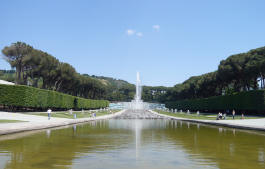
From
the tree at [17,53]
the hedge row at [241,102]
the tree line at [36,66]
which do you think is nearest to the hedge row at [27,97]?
the tree line at [36,66]

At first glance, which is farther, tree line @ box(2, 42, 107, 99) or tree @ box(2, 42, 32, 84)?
tree line @ box(2, 42, 107, 99)

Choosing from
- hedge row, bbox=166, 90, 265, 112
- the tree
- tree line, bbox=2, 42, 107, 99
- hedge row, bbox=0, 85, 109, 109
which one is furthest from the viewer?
tree line, bbox=2, 42, 107, 99

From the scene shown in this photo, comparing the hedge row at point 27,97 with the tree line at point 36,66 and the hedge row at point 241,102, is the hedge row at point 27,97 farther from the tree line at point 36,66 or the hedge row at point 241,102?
the hedge row at point 241,102

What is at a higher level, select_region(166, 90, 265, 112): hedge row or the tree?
the tree

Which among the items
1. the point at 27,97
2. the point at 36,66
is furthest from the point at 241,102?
the point at 36,66

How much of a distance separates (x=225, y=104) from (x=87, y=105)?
40308 mm

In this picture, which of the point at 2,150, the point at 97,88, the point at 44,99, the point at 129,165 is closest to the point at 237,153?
the point at 129,165

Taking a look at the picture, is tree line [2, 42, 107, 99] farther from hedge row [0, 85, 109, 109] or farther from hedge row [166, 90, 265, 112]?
hedge row [166, 90, 265, 112]

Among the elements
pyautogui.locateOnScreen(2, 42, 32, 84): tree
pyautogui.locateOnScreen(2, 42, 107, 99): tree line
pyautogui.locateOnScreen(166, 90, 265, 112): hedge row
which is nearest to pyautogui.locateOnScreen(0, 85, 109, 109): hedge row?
pyautogui.locateOnScreen(2, 42, 107, 99): tree line

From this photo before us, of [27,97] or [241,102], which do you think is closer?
[27,97]

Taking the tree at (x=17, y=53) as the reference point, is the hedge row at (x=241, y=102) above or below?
below

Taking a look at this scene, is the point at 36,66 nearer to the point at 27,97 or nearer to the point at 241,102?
the point at 27,97

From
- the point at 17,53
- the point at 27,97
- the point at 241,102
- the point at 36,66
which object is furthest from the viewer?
the point at 36,66

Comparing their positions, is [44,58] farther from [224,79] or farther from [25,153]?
[25,153]
